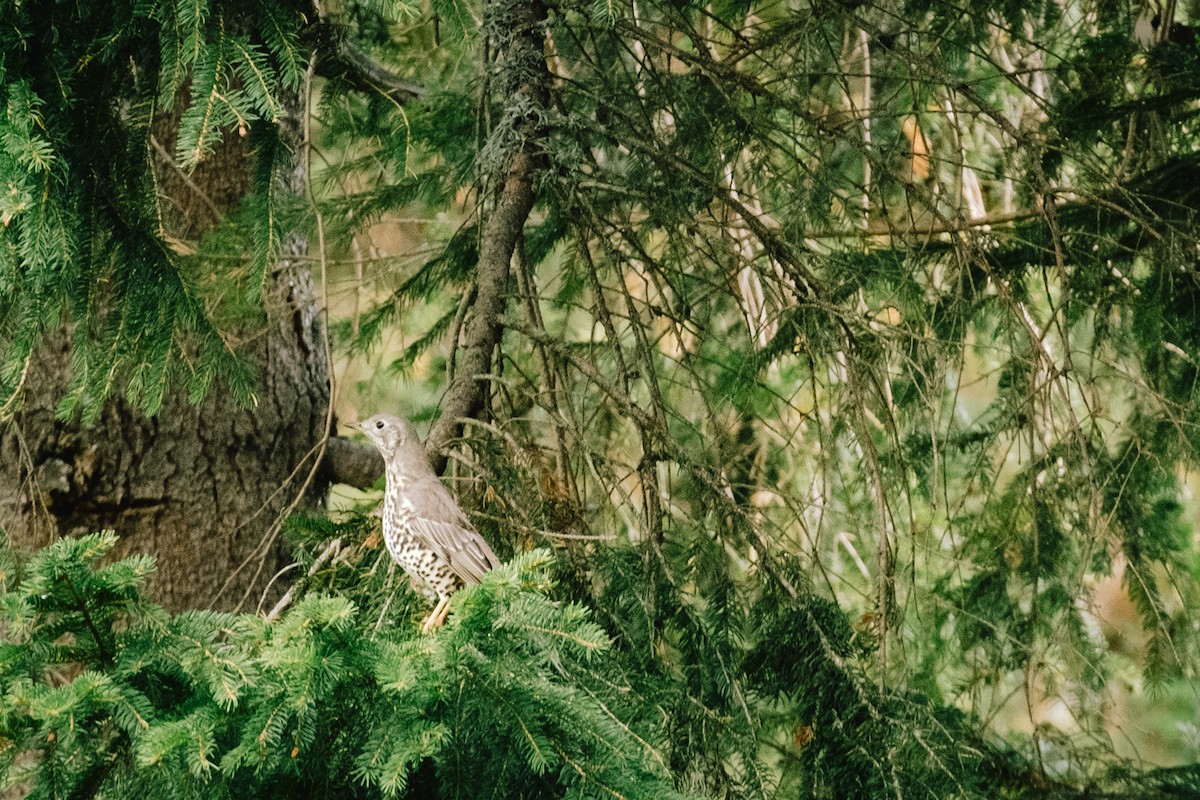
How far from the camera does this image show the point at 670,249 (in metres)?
3.65

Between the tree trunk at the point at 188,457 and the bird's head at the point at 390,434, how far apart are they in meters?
0.48

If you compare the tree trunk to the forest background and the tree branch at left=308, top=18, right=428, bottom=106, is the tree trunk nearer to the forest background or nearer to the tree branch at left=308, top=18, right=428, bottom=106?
the forest background

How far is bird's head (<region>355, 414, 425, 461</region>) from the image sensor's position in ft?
10.4

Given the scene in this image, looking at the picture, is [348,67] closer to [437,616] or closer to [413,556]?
[413,556]

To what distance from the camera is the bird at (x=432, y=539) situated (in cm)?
273

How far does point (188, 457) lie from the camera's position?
157 inches

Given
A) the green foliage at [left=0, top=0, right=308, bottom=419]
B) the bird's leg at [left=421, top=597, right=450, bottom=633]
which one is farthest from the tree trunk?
the bird's leg at [left=421, top=597, right=450, bottom=633]

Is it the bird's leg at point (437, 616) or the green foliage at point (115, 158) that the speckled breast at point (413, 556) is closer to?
the bird's leg at point (437, 616)

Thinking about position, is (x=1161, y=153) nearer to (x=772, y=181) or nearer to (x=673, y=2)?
(x=772, y=181)

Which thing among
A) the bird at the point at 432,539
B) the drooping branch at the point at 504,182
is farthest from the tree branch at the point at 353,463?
the bird at the point at 432,539

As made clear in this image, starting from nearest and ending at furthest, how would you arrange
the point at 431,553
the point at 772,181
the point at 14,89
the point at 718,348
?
the point at 14,89 < the point at 431,553 < the point at 772,181 < the point at 718,348

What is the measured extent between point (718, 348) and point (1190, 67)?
82.2 inches

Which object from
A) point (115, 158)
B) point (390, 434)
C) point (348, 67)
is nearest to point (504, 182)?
point (348, 67)

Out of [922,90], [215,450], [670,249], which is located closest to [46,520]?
[215,450]
